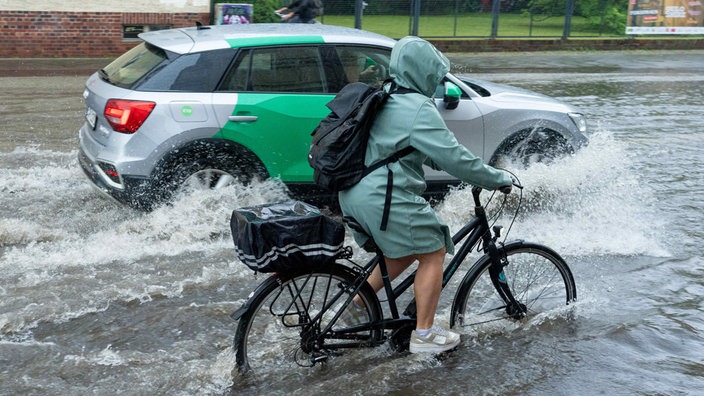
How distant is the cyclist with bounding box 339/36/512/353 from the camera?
4.21m

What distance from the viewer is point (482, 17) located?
2212cm

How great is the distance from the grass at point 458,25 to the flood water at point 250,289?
1178 centimetres

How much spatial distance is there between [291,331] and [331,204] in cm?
287

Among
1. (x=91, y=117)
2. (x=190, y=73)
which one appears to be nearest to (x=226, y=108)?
(x=190, y=73)

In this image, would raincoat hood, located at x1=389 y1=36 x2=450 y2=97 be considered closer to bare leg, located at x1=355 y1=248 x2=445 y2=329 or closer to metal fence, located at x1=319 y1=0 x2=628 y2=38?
bare leg, located at x1=355 y1=248 x2=445 y2=329

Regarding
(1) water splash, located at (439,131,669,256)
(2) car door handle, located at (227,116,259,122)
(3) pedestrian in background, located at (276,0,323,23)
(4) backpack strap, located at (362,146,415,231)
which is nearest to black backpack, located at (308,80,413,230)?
(4) backpack strap, located at (362,146,415,231)

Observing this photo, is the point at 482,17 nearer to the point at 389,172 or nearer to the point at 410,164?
the point at 410,164

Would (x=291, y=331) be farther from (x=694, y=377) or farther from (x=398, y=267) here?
(x=694, y=377)

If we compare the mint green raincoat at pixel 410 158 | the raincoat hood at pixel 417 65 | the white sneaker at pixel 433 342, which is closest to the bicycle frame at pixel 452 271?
the white sneaker at pixel 433 342

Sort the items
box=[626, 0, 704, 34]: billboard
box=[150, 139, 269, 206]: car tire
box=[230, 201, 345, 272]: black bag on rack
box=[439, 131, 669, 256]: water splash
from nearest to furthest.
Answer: box=[230, 201, 345, 272]: black bag on rack → box=[150, 139, 269, 206]: car tire → box=[439, 131, 669, 256]: water splash → box=[626, 0, 704, 34]: billboard

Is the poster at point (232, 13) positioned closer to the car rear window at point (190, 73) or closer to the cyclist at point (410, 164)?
the car rear window at point (190, 73)

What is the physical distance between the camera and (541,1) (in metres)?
22.8

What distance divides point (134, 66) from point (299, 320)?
12.0 feet

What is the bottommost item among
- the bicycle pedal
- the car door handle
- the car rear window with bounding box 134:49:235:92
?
the bicycle pedal
